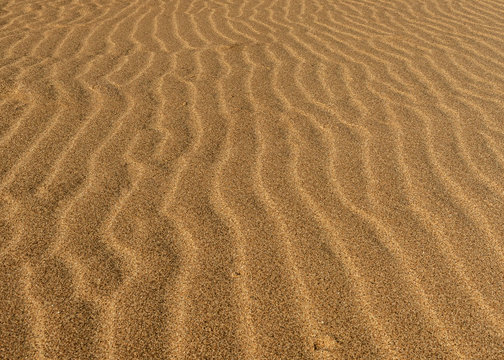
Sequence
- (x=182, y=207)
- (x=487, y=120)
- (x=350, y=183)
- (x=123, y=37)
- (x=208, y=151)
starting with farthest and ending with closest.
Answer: (x=123, y=37), (x=487, y=120), (x=208, y=151), (x=350, y=183), (x=182, y=207)

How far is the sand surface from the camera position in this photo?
1963mm

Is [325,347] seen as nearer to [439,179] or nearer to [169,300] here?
[169,300]

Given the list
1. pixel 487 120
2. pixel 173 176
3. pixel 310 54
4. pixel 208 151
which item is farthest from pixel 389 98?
pixel 173 176

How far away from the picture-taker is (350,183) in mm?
2857

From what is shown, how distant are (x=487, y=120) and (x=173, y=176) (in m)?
2.05

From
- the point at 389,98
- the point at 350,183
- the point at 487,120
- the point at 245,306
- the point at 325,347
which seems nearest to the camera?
the point at 325,347

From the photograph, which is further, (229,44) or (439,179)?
(229,44)

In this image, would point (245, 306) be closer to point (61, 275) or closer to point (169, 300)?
point (169, 300)

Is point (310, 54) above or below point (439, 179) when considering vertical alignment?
below

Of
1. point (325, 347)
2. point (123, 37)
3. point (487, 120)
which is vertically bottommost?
point (123, 37)

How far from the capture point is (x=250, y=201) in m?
2.69

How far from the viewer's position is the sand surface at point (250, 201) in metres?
1.96

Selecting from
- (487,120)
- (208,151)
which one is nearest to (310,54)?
(487,120)

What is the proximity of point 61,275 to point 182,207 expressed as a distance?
2.11 ft
